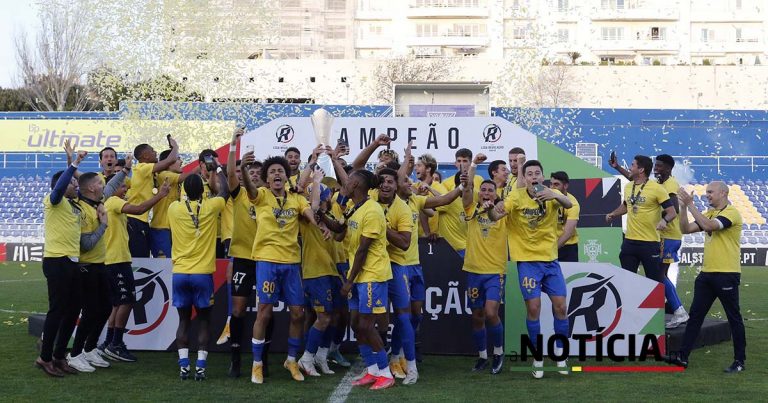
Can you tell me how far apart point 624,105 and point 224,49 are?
23.8m

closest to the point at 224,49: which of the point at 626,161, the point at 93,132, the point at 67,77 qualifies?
the point at 93,132

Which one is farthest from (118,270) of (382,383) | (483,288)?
(483,288)

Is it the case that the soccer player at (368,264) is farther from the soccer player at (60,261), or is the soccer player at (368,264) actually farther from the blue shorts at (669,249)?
the blue shorts at (669,249)

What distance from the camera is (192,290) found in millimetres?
9242

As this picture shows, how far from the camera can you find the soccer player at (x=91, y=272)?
9.50m

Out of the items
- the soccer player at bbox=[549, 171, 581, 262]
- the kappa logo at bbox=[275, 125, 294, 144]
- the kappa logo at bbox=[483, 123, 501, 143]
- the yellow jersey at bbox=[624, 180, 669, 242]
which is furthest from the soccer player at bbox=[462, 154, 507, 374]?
the kappa logo at bbox=[275, 125, 294, 144]

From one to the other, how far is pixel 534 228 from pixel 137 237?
5080 mm

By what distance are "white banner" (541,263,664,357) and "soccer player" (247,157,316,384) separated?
3.22m

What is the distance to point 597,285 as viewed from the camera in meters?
10.7

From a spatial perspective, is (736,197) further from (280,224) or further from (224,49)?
(280,224)

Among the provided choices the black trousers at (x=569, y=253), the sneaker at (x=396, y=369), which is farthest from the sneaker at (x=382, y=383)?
the black trousers at (x=569, y=253)

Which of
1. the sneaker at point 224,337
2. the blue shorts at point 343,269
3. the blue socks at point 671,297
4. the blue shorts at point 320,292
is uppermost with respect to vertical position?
the blue shorts at point 343,269

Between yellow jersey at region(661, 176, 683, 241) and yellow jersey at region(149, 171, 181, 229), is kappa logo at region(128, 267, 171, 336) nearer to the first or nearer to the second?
yellow jersey at region(149, 171, 181, 229)

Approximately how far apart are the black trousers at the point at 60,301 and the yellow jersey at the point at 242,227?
1.58 meters
